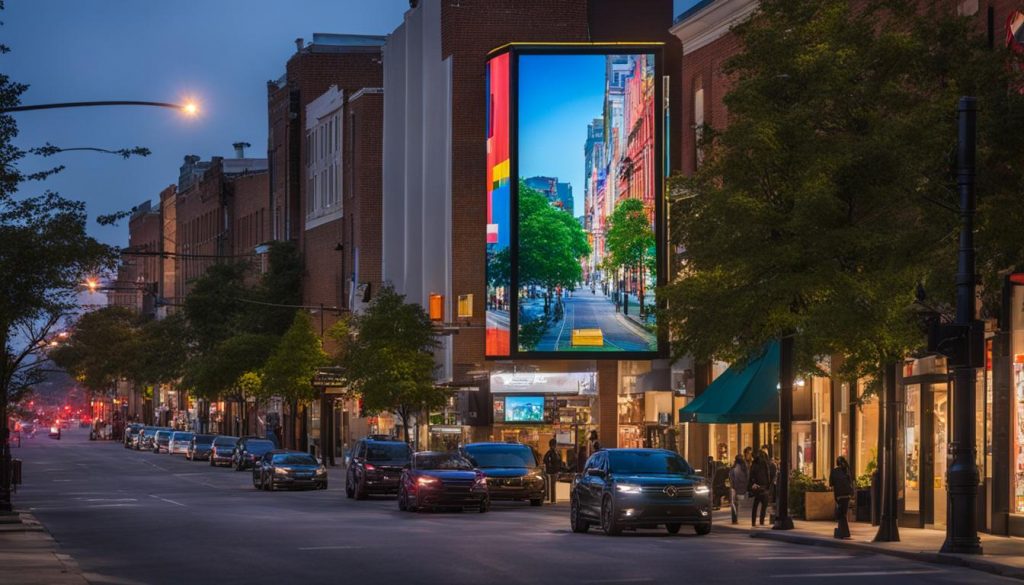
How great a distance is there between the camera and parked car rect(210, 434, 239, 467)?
87000 millimetres

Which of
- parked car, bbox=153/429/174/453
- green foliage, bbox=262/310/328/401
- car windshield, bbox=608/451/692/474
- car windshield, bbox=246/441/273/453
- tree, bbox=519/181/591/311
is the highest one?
tree, bbox=519/181/591/311

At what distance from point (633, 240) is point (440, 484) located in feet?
93.9

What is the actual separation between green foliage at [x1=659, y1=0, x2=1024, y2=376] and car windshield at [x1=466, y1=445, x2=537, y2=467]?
1245cm

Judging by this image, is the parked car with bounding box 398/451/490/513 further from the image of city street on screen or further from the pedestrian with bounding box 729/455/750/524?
the image of city street on screen

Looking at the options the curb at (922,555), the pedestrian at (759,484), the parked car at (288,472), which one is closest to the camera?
the curb at (922,555)

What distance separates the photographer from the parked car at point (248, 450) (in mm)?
78250

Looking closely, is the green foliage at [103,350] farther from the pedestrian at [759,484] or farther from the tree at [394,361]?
the pedestrian at [759,484]

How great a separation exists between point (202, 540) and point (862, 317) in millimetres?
11713

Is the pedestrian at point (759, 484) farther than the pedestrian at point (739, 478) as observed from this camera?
No

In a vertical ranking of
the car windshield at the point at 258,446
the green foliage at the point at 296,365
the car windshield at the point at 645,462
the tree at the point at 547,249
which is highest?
the tree at the point at 547,249

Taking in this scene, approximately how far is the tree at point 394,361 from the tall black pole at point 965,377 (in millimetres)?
47934

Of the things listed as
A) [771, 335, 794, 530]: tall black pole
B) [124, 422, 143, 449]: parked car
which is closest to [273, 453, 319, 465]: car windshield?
[771, 335, 794, 530]: tall black pole

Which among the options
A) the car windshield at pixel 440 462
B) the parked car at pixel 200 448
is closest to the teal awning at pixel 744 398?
the car windshield at pixel 440 462

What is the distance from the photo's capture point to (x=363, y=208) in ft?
323
